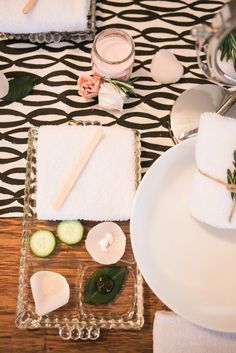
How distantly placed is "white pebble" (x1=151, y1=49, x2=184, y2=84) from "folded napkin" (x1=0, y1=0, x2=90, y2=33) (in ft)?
0.61

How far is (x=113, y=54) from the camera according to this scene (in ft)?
3.76

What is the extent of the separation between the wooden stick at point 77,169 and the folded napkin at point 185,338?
12.3 inches

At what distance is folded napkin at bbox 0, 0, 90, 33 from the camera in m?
1.17

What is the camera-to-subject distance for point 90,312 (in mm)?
1058

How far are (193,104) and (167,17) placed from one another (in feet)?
0.77

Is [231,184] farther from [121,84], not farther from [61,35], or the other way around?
[61,35]

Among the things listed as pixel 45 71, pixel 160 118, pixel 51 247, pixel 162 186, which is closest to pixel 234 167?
pixel 162 186

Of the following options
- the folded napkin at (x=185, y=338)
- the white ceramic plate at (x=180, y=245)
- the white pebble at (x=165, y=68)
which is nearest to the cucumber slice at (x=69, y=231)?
the white ceramic plate at (x=180, y=245)

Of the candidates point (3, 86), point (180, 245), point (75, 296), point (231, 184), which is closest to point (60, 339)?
point (75, 296)

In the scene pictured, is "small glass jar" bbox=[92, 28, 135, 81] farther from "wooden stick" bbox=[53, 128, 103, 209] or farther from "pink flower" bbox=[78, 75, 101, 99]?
"wooden stick" bbox=[53, 128, 103, 209]

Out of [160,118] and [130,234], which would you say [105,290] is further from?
[160,118]

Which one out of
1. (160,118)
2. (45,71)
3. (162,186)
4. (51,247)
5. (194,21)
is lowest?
(51,247)

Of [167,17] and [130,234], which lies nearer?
[130,234]

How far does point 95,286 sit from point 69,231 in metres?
0.13
